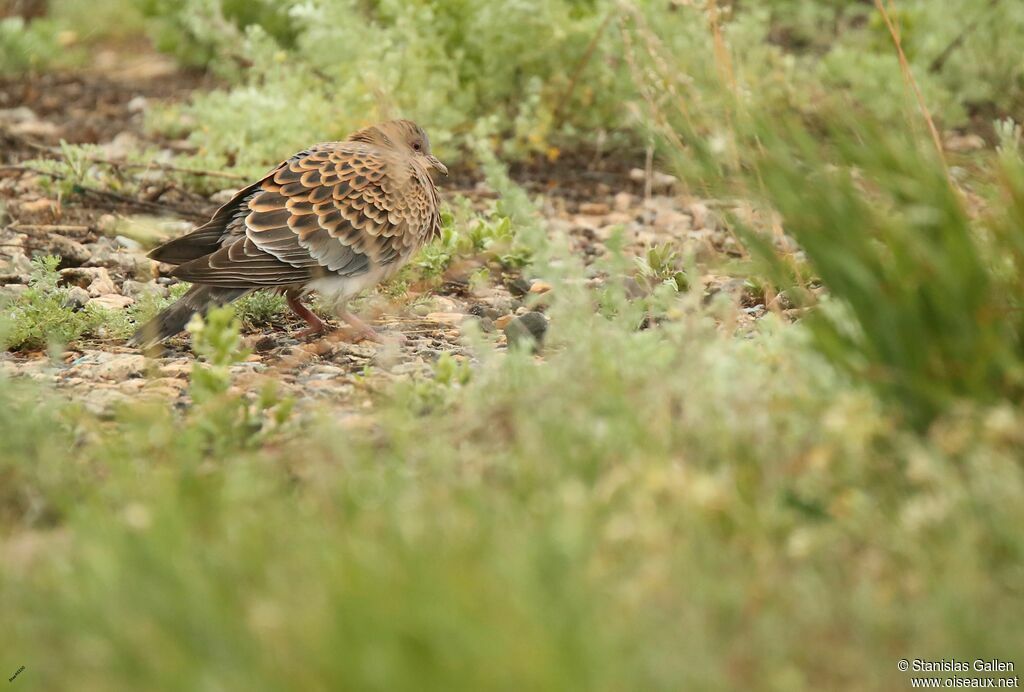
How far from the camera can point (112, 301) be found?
18.3 feet

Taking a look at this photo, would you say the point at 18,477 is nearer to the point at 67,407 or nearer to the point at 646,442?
the point at 67,407

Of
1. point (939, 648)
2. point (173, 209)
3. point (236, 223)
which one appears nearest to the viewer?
point (939, 648)

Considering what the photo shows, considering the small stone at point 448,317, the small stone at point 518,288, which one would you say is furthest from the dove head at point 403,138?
the small stone at point 448,317

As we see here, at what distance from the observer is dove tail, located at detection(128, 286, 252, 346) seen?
4.86m

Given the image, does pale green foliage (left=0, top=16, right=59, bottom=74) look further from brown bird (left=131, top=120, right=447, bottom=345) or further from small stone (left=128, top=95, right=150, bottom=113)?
brown bird (left=131, top=120, right=447, bottom=345)

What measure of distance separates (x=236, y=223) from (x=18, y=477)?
211 centimetres

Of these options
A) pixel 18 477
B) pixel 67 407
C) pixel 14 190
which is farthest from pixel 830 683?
pixel 14 190

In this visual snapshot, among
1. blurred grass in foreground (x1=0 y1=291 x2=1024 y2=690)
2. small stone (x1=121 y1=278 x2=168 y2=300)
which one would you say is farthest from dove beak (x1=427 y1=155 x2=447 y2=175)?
blurred grass in foreground (x1=0 y1=291 x2=1024 y2=690)

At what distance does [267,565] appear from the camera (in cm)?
255

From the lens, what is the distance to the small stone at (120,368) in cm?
456

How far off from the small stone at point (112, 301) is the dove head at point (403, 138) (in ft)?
4.30

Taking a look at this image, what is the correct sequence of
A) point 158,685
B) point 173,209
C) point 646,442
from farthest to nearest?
point 173,209, point 646,442, point 158,685

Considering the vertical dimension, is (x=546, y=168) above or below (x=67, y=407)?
below

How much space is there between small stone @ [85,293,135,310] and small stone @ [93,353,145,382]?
63 cm
